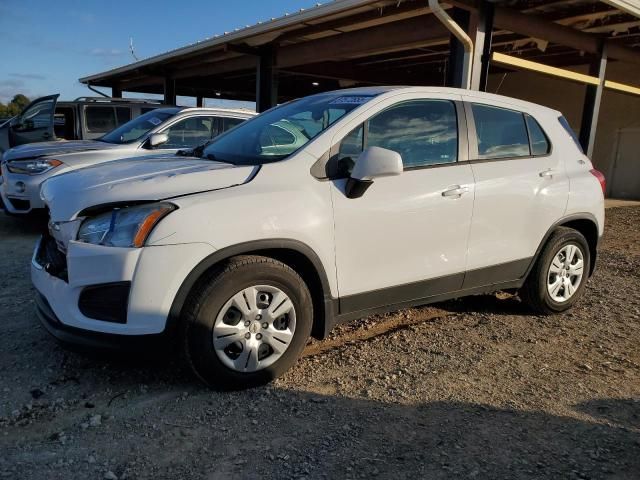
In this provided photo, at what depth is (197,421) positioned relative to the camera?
2.74m

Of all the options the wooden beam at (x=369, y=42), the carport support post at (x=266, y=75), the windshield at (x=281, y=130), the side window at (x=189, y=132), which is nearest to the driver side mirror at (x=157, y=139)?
the side window at (x=189, y=132)

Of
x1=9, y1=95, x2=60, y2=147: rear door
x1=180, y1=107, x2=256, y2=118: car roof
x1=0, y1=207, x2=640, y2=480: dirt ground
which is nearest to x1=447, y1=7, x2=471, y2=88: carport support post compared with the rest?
x1=180, y1=107, x2=256, y2=118: car roof

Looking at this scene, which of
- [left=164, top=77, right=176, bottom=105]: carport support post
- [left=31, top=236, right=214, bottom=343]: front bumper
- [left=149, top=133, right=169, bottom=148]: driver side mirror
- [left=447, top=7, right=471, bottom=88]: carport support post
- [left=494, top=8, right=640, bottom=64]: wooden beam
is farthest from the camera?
[left=164, top=77, right=176, bottom=105]: carport support post

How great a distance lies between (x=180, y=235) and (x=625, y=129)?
14.9m

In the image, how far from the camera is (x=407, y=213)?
3.39 m

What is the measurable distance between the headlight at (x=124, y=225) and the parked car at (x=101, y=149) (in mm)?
3552

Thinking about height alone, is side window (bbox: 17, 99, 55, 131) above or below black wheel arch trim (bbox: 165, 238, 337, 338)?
above

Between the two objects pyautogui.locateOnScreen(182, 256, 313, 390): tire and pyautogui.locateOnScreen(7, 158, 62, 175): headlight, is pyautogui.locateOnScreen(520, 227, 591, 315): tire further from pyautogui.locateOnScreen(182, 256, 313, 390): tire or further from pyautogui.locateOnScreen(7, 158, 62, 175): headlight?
pyautogui.locateOnScreen(7, 158, 62, 175): headlight

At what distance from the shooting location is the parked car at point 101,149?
21.5 feet

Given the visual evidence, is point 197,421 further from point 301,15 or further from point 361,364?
point 301,15

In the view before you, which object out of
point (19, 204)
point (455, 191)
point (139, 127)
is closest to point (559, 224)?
point (455, 191)

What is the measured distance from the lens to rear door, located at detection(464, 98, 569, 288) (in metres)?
3.81

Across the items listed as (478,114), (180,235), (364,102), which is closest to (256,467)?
(180,235)

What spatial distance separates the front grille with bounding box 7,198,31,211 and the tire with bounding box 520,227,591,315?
5.87m
